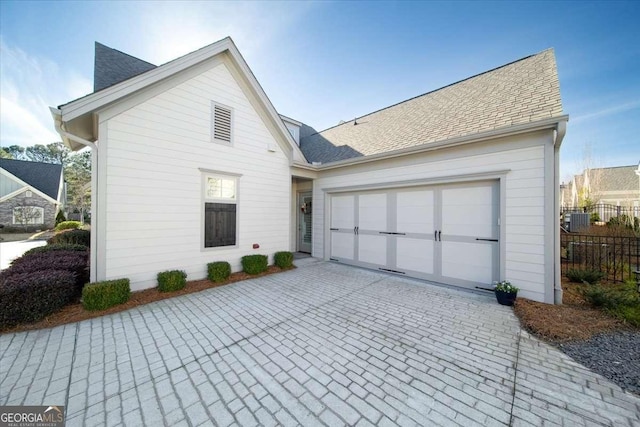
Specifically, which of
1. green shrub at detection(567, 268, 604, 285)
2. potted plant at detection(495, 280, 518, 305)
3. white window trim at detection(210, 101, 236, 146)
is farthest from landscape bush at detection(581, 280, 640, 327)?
white window trim at detection(210, 101, 236, 146)

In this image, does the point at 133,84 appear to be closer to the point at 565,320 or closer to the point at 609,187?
the point at 565,320

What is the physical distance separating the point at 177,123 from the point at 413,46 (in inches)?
307

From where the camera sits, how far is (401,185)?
6.46 meters

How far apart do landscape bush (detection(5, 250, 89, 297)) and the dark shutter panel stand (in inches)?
95.6

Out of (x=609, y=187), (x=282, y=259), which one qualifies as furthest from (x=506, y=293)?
(x=609, y=187)

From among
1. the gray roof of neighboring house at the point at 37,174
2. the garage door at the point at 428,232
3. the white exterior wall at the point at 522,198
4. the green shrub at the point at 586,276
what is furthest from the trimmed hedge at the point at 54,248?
the gray roof of neighboring house at the point at 37,174

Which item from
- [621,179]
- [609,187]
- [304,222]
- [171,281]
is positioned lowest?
[171,281]

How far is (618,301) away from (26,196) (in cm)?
3372

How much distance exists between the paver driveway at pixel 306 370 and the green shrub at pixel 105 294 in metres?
0.39

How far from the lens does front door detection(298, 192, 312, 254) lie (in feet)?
31.4

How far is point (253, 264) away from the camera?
653cm

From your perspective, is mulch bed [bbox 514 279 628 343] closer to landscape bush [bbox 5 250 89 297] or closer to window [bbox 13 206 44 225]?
landscape bush [bbox 5 250 89 297]

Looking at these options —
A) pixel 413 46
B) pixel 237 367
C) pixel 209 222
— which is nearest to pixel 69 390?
pixel 237 367

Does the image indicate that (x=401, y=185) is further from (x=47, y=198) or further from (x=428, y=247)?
(x=47, y=198)
